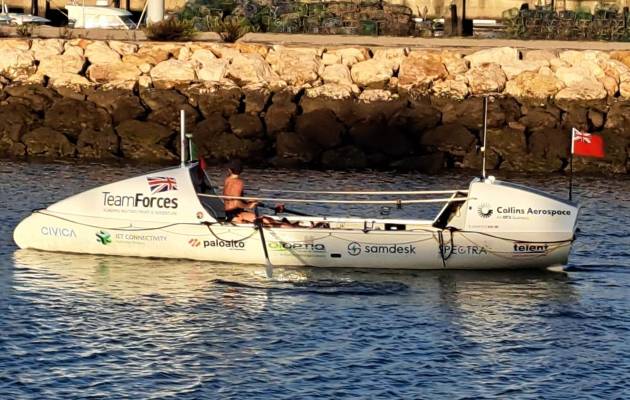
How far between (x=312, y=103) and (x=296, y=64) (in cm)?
246

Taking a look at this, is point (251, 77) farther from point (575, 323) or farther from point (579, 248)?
point (575, 323)

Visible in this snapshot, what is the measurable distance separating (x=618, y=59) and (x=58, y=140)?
1919 cm

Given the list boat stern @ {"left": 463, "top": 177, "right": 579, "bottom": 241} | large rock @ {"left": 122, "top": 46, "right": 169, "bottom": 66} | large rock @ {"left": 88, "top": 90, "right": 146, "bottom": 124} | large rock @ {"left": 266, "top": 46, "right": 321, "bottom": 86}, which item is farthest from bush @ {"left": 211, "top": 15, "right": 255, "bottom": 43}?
boat stern @ {"left": 463, "top": 177, "right": 579, "bottom": 241}

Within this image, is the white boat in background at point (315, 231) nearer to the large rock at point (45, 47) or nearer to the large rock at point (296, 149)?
the large rock at point (296, 149)

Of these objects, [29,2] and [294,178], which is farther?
[29,2]

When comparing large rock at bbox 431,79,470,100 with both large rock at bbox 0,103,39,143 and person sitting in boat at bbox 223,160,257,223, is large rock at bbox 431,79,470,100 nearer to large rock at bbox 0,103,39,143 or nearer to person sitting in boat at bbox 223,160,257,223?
large rock at bbox 0,103,39,143

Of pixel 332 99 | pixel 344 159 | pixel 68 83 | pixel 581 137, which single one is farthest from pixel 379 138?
pixel 581 137

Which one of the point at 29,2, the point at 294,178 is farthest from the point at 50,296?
the point at 29,2

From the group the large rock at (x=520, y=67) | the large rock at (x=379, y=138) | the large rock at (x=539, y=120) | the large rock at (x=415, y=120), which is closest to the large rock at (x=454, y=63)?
the large rock at (x=520, y=67)

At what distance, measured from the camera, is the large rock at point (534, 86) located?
160ft

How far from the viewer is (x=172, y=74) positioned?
164 ft

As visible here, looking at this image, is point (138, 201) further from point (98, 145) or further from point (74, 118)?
point (74, 118)

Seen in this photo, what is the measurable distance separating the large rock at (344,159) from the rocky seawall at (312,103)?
0.15ft

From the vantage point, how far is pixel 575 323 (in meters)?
27.5
